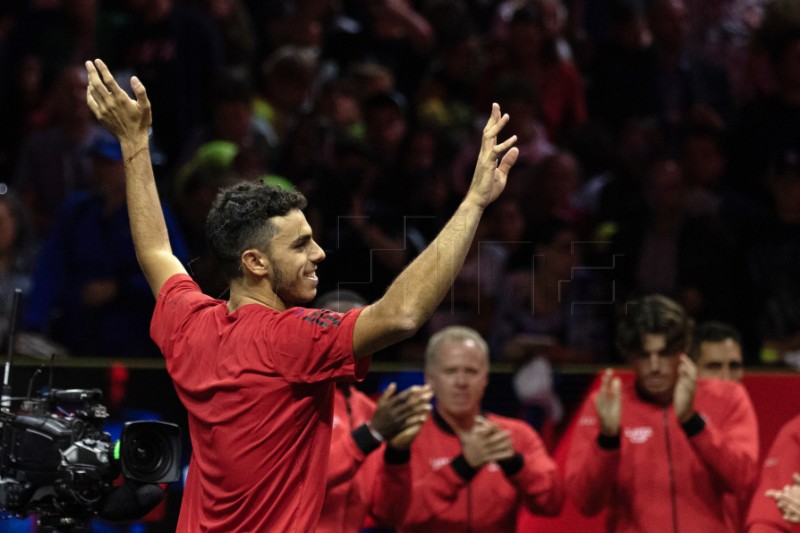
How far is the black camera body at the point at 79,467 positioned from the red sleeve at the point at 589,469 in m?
2.34

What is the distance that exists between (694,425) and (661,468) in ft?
0.99

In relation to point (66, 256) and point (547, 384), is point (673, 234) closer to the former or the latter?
point (547, 384)

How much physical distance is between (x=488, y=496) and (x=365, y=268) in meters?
1.42

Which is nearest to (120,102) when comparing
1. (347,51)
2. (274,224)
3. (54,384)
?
(274,224)

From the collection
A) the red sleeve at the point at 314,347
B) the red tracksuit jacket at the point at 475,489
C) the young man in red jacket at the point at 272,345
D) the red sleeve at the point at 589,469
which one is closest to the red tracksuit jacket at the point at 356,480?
the red tracksuit jacket at the point at 475,489

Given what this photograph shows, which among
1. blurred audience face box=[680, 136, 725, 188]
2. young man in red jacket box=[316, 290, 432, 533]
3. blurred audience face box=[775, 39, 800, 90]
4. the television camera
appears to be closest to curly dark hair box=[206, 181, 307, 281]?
the television camera

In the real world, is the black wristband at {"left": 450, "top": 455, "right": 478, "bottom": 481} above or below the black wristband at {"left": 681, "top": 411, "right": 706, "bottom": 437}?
below

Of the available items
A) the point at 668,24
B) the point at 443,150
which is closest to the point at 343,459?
the point at 443,150

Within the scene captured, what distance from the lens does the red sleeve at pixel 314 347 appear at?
341cm

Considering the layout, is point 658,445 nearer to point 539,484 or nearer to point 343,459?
point 539,484

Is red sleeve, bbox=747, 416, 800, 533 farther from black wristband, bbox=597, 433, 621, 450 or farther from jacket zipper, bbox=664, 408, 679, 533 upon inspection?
black wristband, bbox=597, 433, 621, 450

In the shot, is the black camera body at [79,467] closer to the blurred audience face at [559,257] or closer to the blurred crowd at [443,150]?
the blurred crowd at [443,150]

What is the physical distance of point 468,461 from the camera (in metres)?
5.89

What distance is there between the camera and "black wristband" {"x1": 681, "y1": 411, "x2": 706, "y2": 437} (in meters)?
5.84
